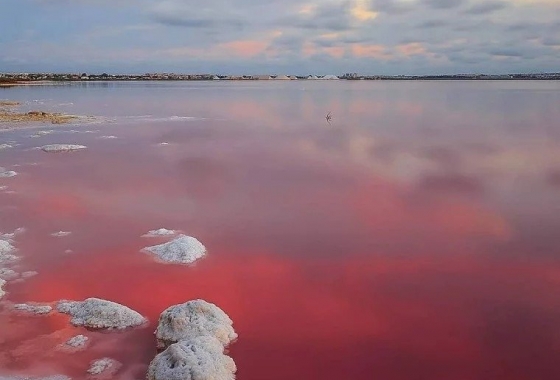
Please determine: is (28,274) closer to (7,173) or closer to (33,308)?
(33,308)

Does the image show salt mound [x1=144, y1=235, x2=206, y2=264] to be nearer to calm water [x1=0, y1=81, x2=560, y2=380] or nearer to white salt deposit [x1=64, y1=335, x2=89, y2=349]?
calm water [x1=0, y1=81, x2=560, y2=380]

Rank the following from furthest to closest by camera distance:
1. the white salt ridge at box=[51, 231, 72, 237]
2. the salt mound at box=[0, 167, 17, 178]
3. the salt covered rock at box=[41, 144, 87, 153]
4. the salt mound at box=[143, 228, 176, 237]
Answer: the salt covered rock at box=[41, 144, 87, 153]
the salt mound at box=[0, 167, 17, 178]
the salt mound at box=[143, 228, 176, 237]
the white salt ridge at box=[51, 231, 72, 237]

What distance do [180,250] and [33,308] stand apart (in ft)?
9.97

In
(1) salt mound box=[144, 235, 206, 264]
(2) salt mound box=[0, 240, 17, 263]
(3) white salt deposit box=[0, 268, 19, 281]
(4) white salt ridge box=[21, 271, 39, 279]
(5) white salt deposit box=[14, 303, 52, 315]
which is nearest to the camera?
(5) white salt deposit box=[14, 303, 52, 315]

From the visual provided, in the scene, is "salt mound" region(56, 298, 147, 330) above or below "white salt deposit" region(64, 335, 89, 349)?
above

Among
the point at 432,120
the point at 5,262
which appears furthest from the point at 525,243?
the point at 432,120

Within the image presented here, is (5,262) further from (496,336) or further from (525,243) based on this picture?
(525,243)

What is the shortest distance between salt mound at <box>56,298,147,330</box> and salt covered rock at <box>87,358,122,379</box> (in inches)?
32.3

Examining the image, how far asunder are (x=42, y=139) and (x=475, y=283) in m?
23.7

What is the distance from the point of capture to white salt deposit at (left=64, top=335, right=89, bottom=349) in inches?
274

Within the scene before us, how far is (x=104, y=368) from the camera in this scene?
6.52 meters

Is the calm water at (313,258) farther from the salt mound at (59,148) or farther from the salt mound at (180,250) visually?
the salt mound at (59,148)

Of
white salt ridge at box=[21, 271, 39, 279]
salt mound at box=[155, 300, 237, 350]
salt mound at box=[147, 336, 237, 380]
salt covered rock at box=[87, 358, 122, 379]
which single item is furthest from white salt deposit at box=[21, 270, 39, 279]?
salt mound at box=[147, 336, 237, 380]

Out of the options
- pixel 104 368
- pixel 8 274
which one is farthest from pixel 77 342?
pixel 8 274
